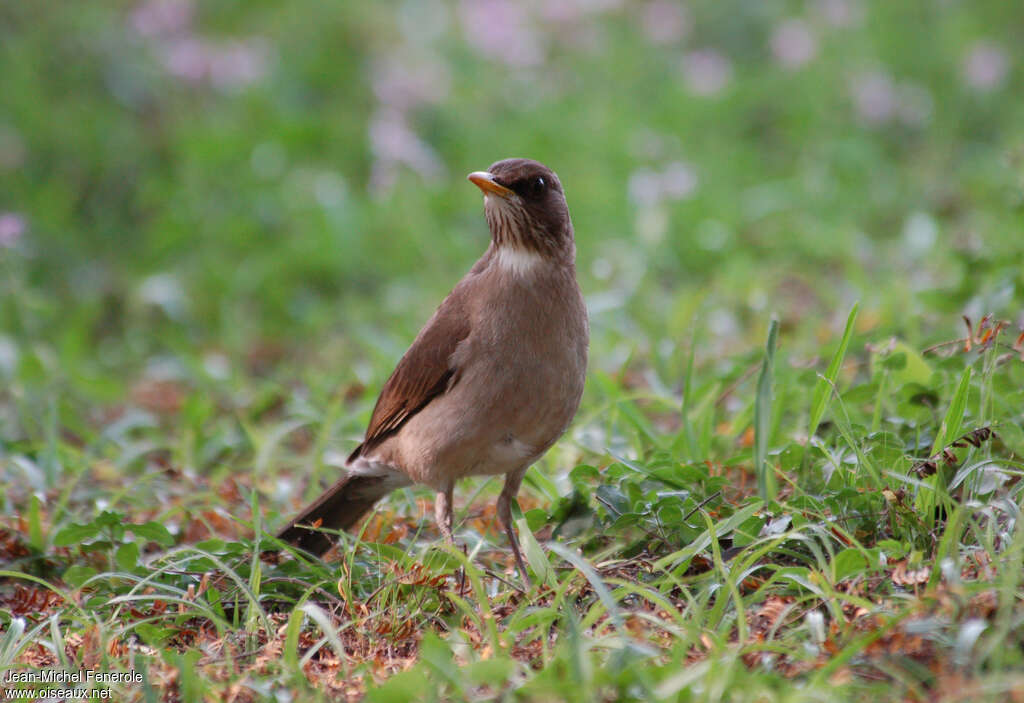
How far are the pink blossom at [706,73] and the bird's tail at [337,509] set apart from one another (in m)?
6.91

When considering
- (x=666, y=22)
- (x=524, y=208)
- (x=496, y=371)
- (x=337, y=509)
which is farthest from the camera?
(x=666, y=22)

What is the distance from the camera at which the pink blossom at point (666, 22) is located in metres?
11.4

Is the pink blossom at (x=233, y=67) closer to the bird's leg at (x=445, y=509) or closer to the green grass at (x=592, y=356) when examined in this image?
the green grass at (x=592, y=356)

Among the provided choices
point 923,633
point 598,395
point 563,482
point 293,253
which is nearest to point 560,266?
point 563,482

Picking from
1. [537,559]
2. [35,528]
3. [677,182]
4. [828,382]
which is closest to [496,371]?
[537,559]

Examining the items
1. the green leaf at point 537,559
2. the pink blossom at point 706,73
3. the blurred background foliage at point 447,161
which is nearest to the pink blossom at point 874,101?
the blurred background foliage at point 447,161

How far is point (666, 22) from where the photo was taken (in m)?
11.5

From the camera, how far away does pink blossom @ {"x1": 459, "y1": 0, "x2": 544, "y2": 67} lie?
10602 millimetres

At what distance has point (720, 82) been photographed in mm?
10719

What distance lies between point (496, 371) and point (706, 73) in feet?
24.3

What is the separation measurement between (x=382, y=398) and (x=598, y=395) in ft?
4.52

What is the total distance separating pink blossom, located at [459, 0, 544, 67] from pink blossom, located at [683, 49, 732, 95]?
1.40 m

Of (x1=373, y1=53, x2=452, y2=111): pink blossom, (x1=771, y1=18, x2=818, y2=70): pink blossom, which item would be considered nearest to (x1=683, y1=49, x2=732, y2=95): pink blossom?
(x1=771, y1=18, x2=818, y2=70): pink blossom

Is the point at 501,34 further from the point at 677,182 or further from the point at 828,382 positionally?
the point at 828,382
